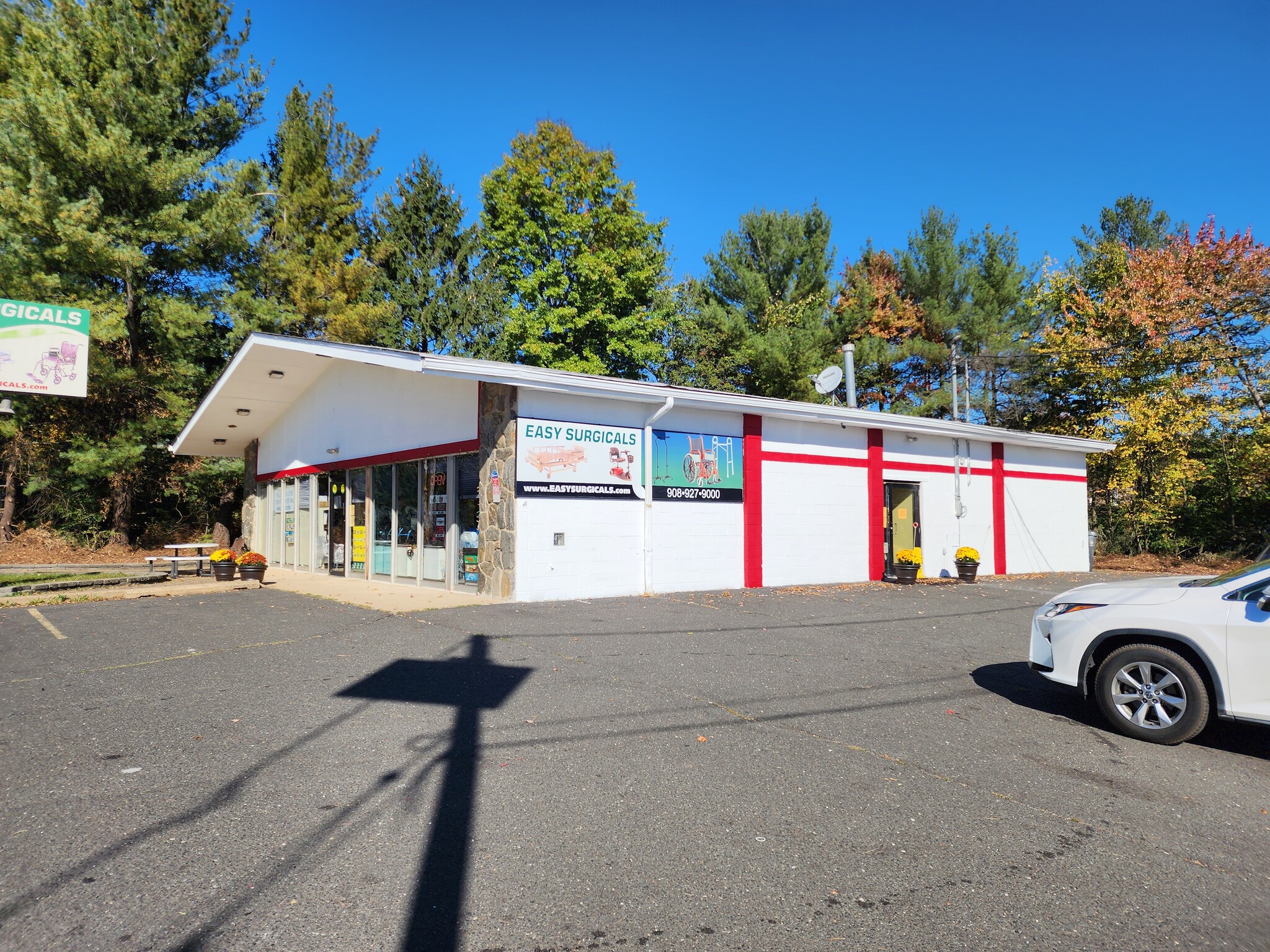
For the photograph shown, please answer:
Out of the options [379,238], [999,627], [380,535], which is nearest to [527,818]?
[999,627]

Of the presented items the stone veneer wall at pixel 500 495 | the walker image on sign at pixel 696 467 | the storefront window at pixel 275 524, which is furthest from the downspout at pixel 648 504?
the storefront window at pixel 275 524

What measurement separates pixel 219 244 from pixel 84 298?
12.2 feet

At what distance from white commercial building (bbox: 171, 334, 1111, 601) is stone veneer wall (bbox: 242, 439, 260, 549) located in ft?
6.56

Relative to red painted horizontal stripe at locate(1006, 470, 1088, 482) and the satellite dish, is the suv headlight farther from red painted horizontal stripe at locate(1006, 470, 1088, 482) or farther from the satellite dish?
red painted horizontal stripe at locate(1006, 470, 1088, 482)

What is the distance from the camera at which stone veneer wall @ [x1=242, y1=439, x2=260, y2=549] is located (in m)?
22.5

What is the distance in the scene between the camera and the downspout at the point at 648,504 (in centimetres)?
1293

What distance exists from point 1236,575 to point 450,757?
208 inches

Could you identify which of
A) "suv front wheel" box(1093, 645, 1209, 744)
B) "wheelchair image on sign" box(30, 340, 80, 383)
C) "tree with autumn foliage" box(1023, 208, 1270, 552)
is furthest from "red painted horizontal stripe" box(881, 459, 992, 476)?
"wheelchair image on sign" box(30, 340, 80, 383)

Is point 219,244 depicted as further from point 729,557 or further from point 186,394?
point 729,557

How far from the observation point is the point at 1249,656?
4695mm

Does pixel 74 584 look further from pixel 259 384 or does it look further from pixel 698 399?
pixel 698 399

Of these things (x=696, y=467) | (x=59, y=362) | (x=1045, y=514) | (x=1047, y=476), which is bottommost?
(x=1045, y=514)

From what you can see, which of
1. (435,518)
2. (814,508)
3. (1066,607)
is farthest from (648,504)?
(1066,607)

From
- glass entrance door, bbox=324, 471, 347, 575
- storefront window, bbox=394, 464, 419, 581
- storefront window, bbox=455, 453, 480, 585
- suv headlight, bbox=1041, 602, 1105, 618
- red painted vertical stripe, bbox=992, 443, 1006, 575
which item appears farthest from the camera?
red painted vertical stripe, bbox=992, 443, 1006, 575
